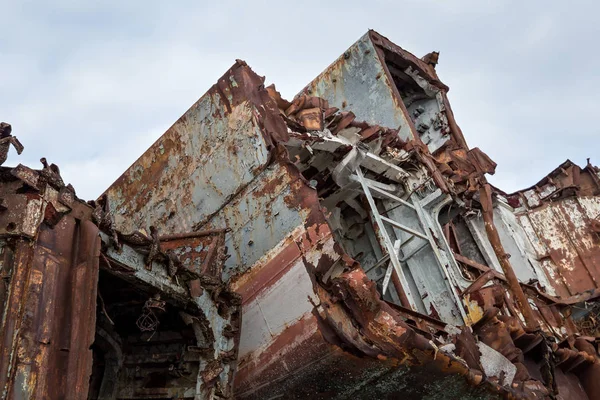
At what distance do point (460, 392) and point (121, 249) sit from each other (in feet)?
15.6

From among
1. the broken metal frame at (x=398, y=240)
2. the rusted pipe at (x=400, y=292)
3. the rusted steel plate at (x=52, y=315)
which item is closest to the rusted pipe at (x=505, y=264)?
the broken metal frame at (x=398, y=240)

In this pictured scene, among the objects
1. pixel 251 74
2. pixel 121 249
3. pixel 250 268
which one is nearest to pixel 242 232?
pixel 250 268

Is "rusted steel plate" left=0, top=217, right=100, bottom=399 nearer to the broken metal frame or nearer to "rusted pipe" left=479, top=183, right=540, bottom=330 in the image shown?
the broken metal frame

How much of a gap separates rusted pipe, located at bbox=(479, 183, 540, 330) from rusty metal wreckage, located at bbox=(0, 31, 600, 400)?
41mm

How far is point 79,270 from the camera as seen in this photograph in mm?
5176

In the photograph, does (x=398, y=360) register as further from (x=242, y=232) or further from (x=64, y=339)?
(x=64, y=339)

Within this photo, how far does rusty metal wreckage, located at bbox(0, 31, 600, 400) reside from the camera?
4.98 metres

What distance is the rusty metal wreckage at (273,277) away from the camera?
498 cm

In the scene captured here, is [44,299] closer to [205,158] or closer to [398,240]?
[205,158]

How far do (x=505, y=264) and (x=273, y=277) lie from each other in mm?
5146

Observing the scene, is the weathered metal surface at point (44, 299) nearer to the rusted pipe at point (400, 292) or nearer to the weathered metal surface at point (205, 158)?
the weathered metal surface at point (205, 158)

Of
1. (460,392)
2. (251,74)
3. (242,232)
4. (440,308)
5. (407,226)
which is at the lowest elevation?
(460,392)

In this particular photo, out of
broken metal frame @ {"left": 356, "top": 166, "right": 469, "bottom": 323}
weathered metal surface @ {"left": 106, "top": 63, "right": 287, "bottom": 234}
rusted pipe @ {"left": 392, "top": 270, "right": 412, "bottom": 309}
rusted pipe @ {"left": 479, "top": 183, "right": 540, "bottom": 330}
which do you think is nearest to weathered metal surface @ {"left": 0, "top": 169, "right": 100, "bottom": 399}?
weathered metal surface @ {"left": 106, "top": 63, "right": 287, "bottom": 234}

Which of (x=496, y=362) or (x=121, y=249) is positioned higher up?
(x=121, y=249)
